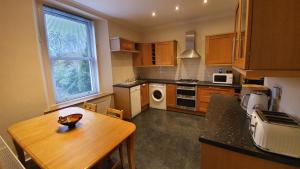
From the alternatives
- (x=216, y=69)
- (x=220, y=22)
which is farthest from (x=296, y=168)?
(x=220, y=22)

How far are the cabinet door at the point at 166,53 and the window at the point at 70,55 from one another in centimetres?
182

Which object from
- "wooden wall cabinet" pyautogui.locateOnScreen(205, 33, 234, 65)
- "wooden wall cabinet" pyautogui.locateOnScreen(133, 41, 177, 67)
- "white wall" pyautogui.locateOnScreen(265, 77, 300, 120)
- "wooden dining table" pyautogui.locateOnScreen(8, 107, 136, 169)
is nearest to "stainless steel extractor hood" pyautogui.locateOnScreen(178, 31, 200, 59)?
"wooden wall cabinet" pyautogui.locateOnScreen(133, 41, 177, 67)

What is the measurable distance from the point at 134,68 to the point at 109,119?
307 cm

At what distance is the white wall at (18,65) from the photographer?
5.83 ft

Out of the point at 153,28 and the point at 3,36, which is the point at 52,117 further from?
the point at 153,28

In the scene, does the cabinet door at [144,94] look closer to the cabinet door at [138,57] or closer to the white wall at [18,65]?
the cabinet door at [138,57]

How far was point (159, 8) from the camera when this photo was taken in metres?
2.96

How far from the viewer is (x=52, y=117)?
6.03 feet

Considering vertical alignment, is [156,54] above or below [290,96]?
above

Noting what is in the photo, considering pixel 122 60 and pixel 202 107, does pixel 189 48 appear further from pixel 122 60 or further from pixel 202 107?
pixel 122 60

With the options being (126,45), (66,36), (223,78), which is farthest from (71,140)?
(223,78)

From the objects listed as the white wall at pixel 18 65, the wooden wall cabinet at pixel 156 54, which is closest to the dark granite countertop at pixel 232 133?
the white wall at pixel 18 65

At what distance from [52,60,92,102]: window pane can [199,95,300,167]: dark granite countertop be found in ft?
9.10

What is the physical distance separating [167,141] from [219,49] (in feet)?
8.16
